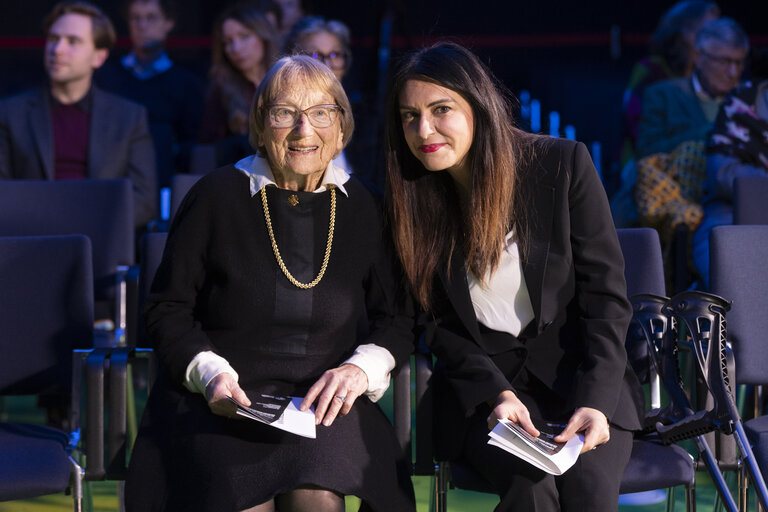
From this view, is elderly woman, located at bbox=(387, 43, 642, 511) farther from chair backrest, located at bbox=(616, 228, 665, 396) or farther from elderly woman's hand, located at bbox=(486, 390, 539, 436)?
chair backrest, located at bbox=(616, 228, 665, 396)

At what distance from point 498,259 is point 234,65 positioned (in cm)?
289

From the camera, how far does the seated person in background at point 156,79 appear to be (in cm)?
530

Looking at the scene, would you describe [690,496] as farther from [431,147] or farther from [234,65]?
[234,65]

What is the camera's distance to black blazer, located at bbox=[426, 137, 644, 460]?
85.9 inches

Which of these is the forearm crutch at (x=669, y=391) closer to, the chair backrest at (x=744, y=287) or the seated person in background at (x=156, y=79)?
the chair backrest at (x=744, y=287)

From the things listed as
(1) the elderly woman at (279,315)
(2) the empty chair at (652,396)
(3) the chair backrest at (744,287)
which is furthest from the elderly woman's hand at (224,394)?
(3) the chair backrest at (744,287)

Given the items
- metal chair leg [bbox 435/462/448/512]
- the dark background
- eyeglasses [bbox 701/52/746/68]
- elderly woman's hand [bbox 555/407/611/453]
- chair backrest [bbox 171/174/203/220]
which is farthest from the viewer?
the dark background

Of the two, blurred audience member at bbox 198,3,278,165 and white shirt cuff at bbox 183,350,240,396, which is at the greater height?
blurred audience member at bbox 198,3,278,165

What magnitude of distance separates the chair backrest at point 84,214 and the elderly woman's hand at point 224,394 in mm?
1539

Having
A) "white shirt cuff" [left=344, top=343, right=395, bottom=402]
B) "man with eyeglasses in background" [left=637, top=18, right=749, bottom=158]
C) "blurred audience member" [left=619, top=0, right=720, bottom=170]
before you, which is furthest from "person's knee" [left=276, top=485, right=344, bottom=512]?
"blurred audience member" [left=619, top=0, right=720, bottom=170]

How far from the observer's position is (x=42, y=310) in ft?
8.54

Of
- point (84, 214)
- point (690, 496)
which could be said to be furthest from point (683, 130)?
point (84, 214)

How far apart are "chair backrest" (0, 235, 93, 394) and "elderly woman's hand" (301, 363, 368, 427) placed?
2.75 ft

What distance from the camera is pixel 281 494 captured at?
2.03m
